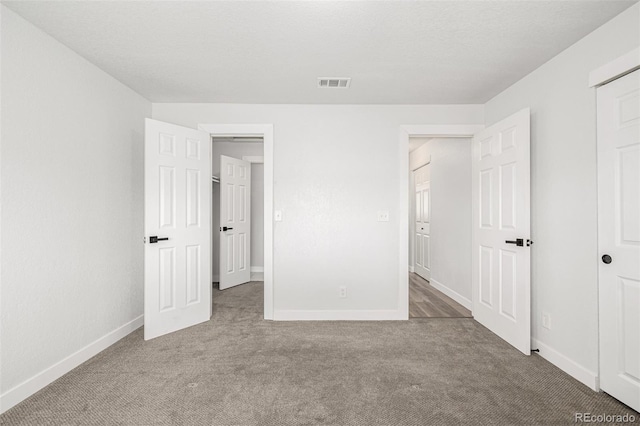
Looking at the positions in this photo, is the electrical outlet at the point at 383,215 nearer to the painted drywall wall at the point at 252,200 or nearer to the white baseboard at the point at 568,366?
the white baseboard at the point at 568,366

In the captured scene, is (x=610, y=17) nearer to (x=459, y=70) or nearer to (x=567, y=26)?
(x=567, y=26)

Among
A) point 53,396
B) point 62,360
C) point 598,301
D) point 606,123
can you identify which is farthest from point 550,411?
point 62,360

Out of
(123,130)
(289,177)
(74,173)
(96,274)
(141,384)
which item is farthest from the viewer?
(289,177)

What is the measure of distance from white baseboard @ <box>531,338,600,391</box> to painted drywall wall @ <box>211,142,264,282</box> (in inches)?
164

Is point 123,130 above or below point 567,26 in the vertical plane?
below

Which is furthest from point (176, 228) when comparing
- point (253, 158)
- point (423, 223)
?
point (423, 223)

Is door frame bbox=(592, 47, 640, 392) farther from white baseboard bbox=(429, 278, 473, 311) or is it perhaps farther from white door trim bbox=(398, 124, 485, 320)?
white baseboard bbox=(429, 278, 473, 311)

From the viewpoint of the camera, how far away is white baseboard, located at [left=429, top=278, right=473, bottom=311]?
12.1ft

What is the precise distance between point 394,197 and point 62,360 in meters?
3.23

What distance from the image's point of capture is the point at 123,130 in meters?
2.89

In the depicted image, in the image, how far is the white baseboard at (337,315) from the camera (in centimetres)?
332

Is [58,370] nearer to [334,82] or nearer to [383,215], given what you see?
[383,215]

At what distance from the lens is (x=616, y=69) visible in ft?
6.10

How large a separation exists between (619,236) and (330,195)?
2341 millimetres
